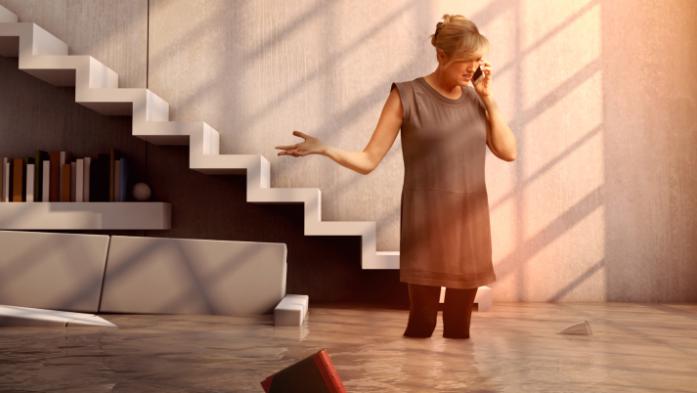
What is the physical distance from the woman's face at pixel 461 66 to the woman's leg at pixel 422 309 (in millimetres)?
770

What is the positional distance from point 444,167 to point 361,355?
2.41 feet

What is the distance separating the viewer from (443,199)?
2.97 metres

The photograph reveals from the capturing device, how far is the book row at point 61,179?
5.07m

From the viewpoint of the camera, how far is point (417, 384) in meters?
2.28

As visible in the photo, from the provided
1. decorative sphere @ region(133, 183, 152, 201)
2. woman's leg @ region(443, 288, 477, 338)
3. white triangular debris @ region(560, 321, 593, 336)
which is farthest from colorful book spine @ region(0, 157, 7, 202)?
white triangular debris @ region(560, 321, 593, 336)

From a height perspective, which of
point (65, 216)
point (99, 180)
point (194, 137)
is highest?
point (194, 137)

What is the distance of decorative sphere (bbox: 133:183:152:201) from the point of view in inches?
201

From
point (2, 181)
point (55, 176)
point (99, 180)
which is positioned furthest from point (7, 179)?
point (99, 180)

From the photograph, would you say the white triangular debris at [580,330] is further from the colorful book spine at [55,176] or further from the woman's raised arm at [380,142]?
the colorful book spine at [55,176]

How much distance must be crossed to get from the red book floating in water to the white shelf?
3.56 m

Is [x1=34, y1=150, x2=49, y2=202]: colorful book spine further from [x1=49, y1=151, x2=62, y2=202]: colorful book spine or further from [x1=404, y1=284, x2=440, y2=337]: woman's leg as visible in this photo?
[x1=404, y1=284, x2=440, y2=337]: woman's leg

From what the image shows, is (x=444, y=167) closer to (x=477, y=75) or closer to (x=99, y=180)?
(x=477, y=75)

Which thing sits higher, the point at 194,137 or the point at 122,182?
the point at 194,137

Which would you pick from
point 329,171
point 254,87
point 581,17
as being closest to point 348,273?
point 329,171
